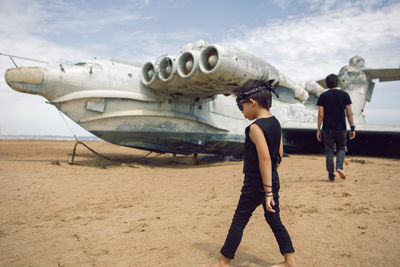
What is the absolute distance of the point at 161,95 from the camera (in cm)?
782

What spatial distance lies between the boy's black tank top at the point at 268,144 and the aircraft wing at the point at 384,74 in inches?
550

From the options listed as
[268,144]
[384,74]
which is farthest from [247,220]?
[384,74]

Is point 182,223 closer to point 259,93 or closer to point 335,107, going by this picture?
point 259,93

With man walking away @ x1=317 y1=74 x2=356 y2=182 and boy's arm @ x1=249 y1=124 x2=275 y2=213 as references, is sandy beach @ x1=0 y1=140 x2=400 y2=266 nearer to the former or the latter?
man walking away @ x1=317 y1=74 x2=356 y2=182

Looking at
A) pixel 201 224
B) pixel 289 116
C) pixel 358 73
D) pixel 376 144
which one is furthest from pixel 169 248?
pixel 358 73

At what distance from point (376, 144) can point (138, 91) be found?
1200cm

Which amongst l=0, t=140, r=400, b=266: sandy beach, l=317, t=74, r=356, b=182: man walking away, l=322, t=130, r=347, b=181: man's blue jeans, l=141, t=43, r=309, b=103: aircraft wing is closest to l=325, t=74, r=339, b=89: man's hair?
l=317, t=74, r=356, b=182: man walking away

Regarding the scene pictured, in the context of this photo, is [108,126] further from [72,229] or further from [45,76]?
[72,229]

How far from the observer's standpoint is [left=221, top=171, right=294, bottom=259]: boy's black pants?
170 cm

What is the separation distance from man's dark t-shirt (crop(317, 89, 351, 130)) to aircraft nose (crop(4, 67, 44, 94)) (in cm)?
643

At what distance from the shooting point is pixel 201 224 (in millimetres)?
2707

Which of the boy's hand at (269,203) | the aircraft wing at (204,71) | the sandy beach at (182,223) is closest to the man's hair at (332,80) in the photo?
the sandy beach at (182,223)

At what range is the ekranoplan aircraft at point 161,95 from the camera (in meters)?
6.54

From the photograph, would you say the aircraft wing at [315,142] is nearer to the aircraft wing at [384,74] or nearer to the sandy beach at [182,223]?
the aircraft wing at [384,74]
